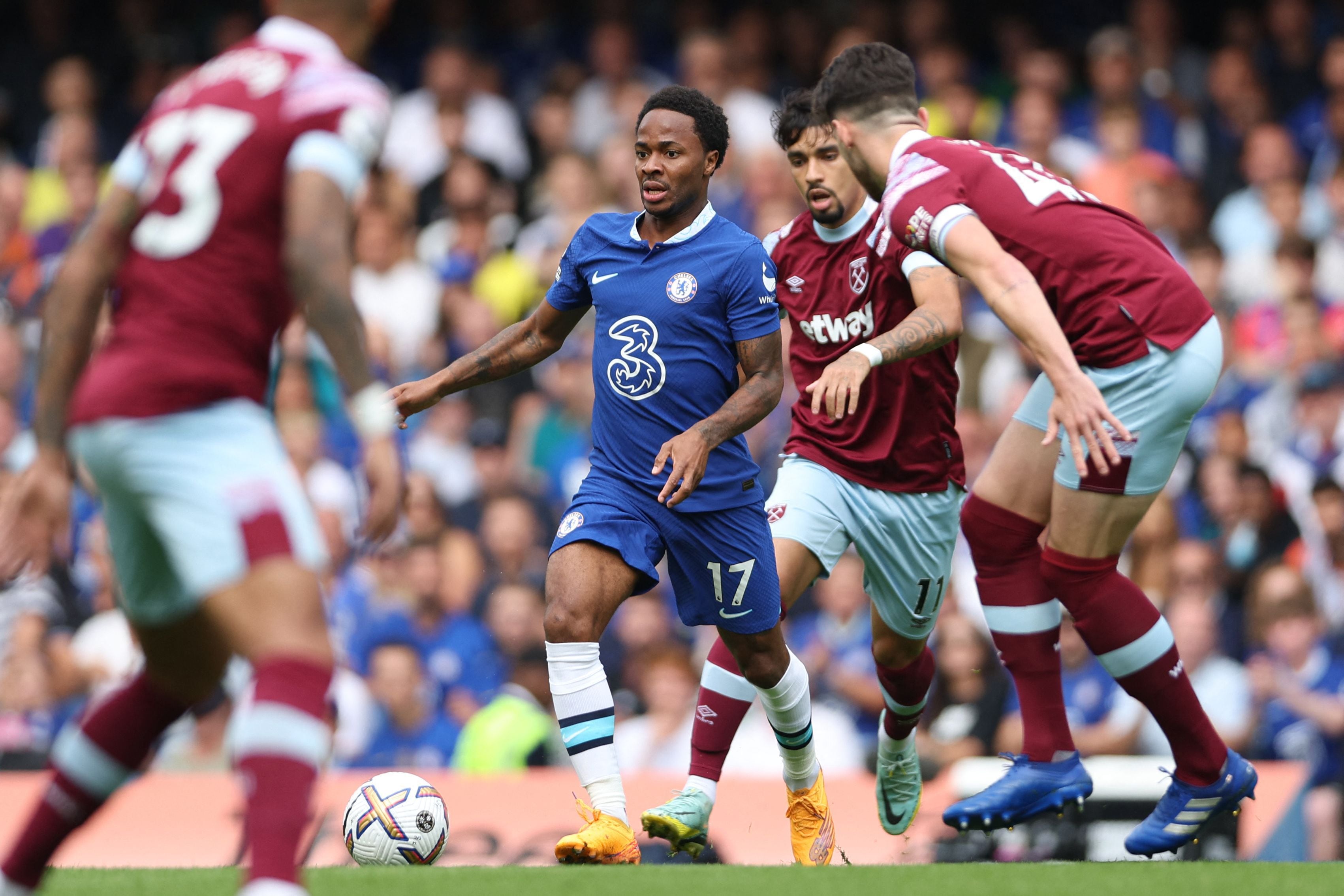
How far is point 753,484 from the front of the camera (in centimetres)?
597

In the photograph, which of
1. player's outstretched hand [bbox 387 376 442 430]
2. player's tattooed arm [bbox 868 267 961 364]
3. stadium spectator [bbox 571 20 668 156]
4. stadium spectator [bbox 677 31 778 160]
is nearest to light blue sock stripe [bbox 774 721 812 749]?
player's tattooed arm [bbox 868 267 961 364]

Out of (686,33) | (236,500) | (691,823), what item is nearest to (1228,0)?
(686,33)

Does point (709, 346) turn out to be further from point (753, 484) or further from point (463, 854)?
point (463, 854)

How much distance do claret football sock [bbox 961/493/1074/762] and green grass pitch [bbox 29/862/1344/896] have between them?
23.5 inches

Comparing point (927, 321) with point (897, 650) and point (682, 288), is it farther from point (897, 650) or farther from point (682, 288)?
point (897, 650)

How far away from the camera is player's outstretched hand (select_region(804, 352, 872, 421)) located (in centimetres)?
511

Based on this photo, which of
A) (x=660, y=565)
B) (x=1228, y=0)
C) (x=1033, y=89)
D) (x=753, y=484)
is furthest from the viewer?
(x=1228, y=0)

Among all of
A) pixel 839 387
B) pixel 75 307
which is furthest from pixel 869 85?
pixel 75 307

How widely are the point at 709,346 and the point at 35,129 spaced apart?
10.9 meters

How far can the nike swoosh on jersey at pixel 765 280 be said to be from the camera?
5883mm

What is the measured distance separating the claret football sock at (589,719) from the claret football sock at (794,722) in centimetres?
70

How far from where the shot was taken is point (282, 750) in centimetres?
333

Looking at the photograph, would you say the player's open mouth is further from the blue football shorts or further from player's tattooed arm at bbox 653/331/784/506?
the blue football shorts

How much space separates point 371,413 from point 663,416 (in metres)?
2.41
